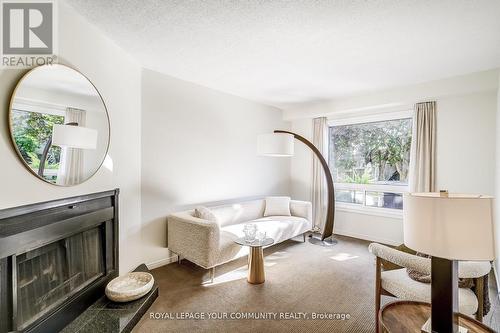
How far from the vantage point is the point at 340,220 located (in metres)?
4.78

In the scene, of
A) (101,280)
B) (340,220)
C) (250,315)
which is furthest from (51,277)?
(340,220)

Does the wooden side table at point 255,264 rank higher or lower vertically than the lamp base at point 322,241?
higher

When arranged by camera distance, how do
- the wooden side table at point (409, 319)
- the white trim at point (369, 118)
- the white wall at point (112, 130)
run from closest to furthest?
the wooden side table at point (409, 319)
the white wall at point (112, 130)
the white trim at point (369, 118)

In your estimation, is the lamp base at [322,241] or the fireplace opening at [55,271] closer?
the fireplace opening at [55,271]

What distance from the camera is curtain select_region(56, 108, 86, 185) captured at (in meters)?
1.76

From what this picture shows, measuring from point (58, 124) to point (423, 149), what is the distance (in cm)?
465

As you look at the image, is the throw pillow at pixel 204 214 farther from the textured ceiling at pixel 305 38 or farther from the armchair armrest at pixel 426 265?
the armchair armrest at pixel 426 265

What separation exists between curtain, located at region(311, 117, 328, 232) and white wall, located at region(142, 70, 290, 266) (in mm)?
1061

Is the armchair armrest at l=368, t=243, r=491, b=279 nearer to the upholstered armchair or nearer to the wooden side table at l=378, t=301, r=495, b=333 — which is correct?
the upholstered armchair

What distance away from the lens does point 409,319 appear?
1.43 m

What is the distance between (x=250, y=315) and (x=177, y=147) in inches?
92.5

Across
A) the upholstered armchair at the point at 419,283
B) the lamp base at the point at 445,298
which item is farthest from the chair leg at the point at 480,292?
the lamp base at the point at 445,298

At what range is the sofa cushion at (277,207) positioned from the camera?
4399 millimetres

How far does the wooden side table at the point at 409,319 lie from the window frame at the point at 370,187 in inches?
115
